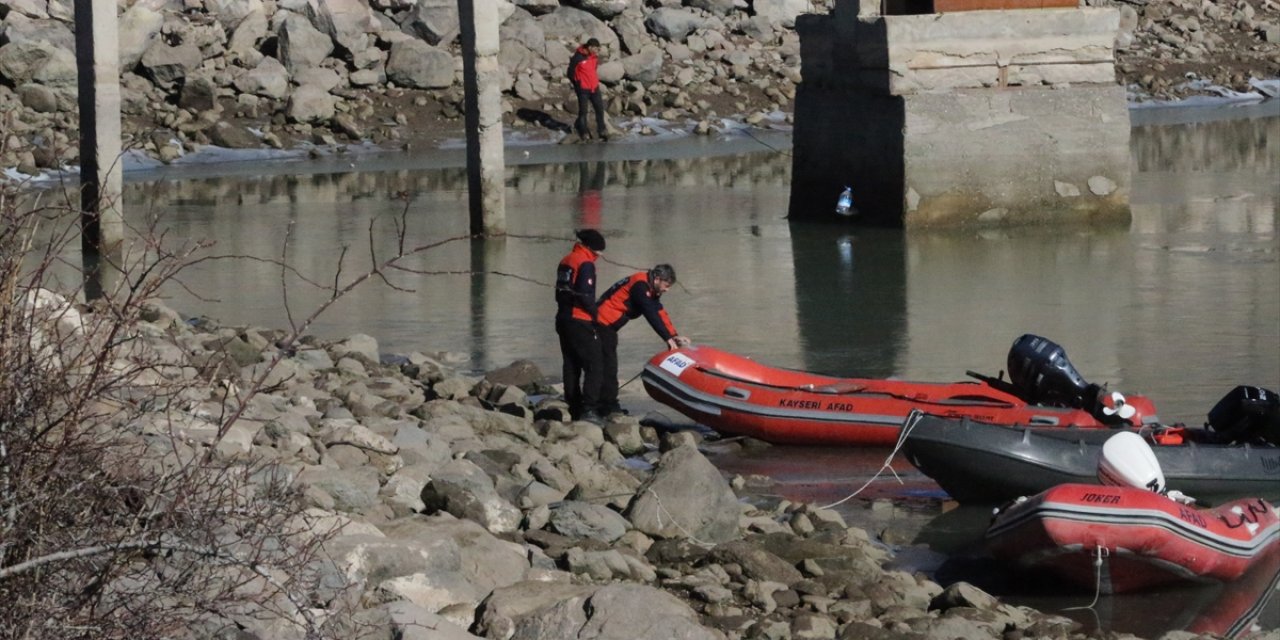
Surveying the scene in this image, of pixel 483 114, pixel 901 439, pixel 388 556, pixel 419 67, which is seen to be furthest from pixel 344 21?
pixel 388 556

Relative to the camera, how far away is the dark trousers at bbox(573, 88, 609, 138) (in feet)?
97.7

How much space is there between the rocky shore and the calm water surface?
302 cm

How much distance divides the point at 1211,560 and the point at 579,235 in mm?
4154

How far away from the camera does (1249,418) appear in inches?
410

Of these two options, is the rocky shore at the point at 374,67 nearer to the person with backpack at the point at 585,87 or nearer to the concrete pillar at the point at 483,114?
the person with backpack at the point at 585,87

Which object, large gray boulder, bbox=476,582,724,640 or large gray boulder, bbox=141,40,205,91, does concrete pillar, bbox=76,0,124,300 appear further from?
large gray boulder, bbox=476,582,724,640

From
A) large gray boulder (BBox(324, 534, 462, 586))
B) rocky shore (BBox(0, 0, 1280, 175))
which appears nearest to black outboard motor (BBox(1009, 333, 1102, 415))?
large gray boulder (BBox(324, 534, 462, 586))

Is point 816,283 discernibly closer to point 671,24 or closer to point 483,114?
point 483,114

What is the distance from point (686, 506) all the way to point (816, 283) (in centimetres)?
875

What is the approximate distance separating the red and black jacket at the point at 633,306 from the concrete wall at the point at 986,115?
8352 mm

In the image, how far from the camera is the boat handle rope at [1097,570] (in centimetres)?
855

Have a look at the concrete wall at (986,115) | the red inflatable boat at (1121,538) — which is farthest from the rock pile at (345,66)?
the red inflatable boat at (1121,538)

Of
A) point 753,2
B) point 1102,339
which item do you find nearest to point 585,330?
point 1102,339

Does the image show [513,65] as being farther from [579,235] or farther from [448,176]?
[579,235]
